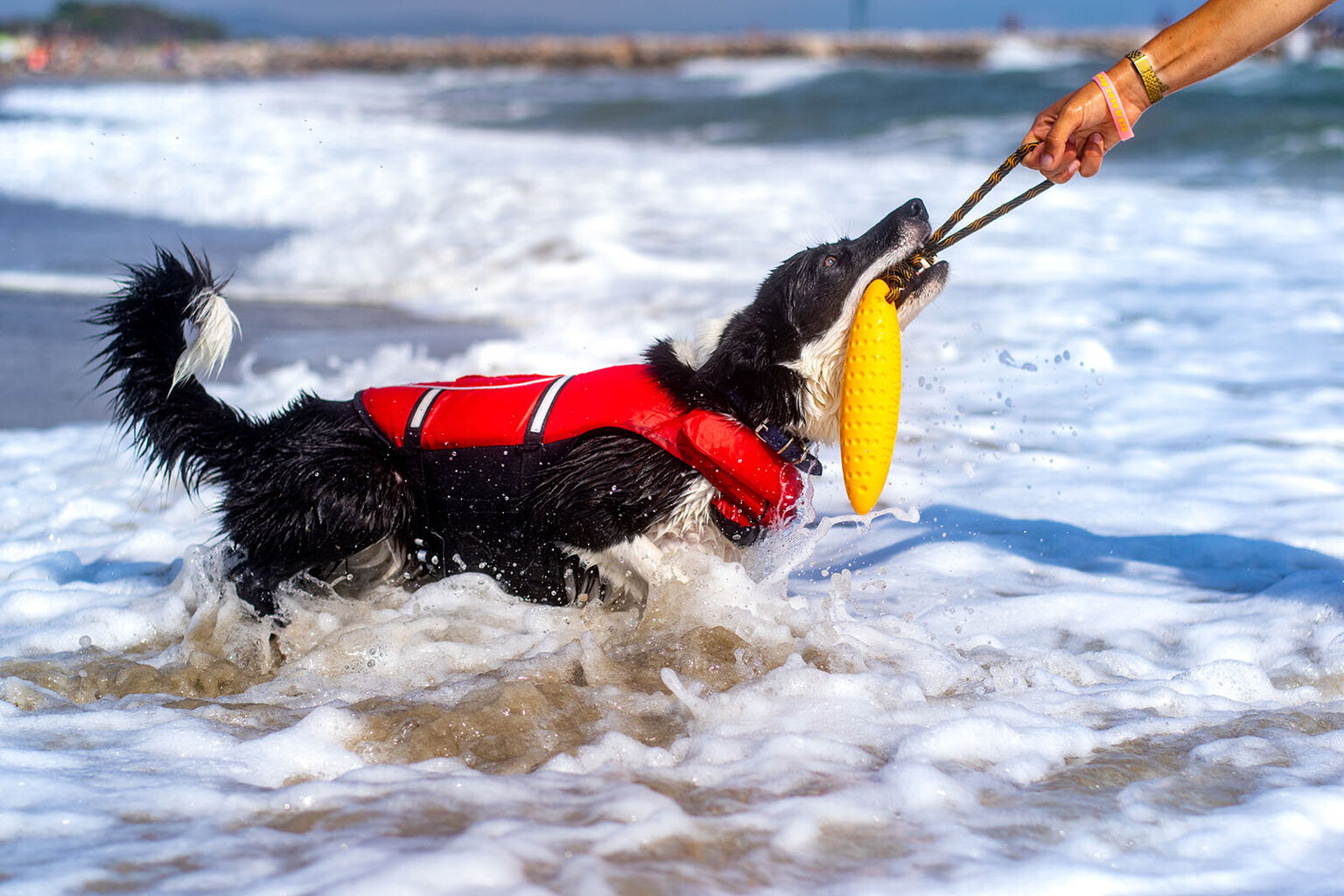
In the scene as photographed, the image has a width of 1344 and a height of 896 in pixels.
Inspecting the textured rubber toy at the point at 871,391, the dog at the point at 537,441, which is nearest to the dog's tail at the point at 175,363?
the dog at the point at 537,441

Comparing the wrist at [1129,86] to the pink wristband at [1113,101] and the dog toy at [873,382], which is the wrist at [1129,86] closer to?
the pink wristband at [1113,101]

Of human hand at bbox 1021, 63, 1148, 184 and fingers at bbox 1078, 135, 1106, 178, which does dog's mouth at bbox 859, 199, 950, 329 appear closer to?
human hand at bbox 1021, 63, 1148, 184

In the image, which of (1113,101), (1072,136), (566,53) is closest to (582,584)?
(1072,136)

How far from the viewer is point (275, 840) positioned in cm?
216

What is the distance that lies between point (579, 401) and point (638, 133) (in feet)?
69.0

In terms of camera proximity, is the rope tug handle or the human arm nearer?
the human arm

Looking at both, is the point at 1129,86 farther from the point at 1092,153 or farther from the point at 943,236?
the point at 943,236

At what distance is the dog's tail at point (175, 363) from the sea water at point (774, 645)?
0.40 m

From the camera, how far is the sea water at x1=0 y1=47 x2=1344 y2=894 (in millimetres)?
2184

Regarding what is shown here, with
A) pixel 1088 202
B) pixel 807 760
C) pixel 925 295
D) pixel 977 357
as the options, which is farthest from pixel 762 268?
pixel 807 760

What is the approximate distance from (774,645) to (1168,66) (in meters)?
1.91

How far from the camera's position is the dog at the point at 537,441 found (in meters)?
3.18

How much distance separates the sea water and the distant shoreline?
1652 inches

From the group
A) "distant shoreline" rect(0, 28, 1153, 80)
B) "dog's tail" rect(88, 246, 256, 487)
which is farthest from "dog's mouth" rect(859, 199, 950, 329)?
"distant shoreline" rect(0, 28, 1153, 80)
